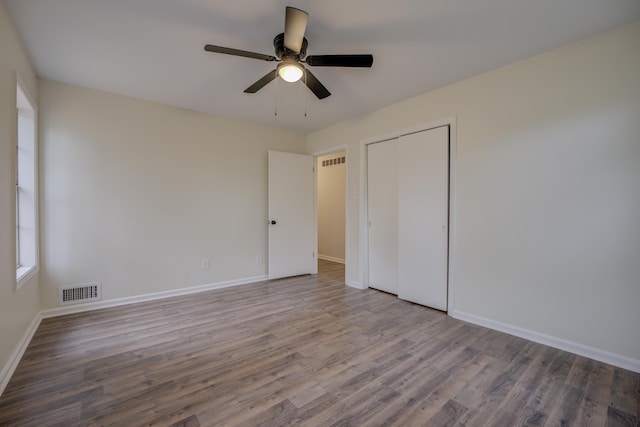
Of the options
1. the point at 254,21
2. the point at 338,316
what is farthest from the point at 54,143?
the point at 338,316

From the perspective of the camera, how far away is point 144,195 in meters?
3.37

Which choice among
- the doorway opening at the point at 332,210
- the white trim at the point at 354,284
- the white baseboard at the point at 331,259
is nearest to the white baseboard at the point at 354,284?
the white trim at the point at 354,284

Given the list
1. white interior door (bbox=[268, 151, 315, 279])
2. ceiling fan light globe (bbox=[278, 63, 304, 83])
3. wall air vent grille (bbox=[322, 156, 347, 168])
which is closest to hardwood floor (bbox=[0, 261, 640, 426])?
white interior door (bbox=[268, 151, 315, 279])

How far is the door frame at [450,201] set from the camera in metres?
2.92

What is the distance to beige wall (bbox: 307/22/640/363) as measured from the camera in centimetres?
200

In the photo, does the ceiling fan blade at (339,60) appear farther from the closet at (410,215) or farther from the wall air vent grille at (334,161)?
the wall air vent grille at (334,161)

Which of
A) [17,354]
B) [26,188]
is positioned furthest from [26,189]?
[17,354]

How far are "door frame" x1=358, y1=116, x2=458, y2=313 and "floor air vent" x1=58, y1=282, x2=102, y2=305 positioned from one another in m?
3.20

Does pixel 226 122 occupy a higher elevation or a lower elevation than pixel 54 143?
higher

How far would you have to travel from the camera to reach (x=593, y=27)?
2.00 meters

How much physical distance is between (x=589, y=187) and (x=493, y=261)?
36.8 inches

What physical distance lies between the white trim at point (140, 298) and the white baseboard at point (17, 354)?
7.3 inches

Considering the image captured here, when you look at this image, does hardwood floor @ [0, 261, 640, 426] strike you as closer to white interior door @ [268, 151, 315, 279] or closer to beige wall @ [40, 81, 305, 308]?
beige wall @ [40, 81, 305, 308]

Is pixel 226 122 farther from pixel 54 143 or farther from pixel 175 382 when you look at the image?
pixel 175 382
